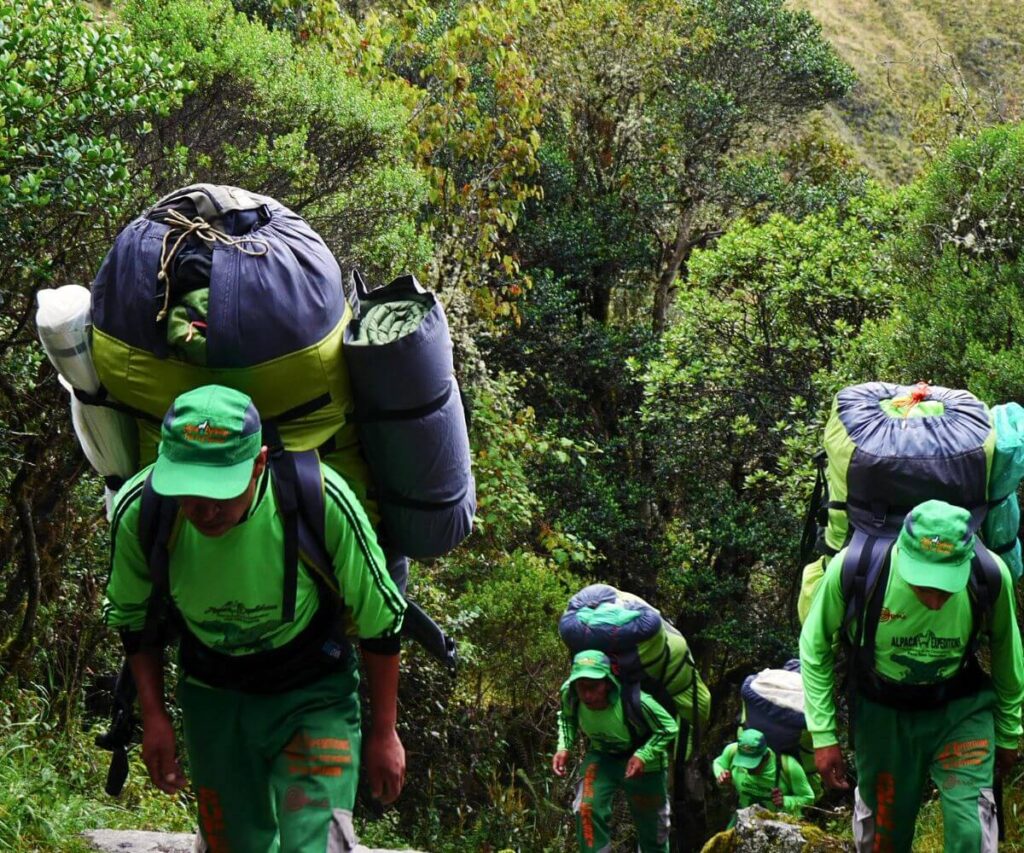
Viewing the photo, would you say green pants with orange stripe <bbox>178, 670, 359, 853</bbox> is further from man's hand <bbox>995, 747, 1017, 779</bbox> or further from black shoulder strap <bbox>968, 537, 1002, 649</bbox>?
man's hand <bbox>995, 747, 1017, 779</bbox>

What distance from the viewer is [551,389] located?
1809cm

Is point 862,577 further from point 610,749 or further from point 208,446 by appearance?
point 610,749

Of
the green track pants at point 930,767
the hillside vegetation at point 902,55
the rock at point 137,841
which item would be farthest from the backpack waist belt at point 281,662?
the hillside vegetation at point 902,55

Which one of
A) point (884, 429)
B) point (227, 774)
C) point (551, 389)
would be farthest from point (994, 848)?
point (551, 389)

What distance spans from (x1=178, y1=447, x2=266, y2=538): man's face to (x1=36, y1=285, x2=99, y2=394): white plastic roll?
57cm

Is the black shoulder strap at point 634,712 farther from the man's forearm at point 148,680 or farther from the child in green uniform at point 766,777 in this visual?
the man's forearm at point 148,680

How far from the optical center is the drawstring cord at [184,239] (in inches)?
138

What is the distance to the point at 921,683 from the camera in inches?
196

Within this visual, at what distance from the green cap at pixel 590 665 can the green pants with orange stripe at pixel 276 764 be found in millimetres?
4130

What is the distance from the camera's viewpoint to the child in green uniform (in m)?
8.77

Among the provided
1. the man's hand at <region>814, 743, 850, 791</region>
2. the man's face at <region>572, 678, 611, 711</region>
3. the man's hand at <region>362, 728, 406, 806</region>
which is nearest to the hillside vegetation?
the man's face at <region>572, 678, 611, 711</region>

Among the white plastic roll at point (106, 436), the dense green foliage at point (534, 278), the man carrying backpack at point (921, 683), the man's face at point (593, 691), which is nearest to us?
the white plastic roll at point (106, 436)

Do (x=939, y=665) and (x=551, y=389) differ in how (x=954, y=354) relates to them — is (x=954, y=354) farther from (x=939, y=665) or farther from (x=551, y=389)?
(x=551, y=389)

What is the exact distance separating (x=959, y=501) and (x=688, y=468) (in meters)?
10.6
